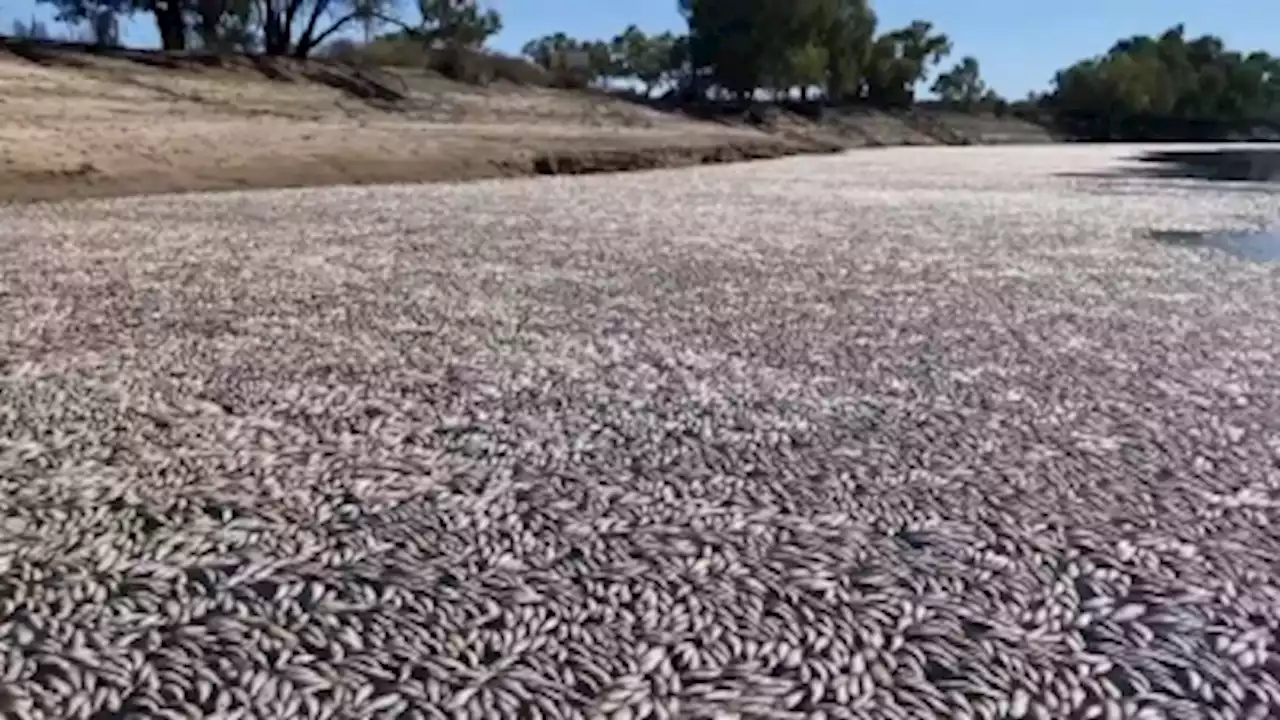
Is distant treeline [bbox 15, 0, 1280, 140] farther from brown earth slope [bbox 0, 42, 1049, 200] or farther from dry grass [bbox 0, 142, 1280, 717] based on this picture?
dry grass [bbox 0, 142, 1280, 717]

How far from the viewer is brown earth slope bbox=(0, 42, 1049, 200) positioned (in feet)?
43.4

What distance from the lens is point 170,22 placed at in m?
28.0

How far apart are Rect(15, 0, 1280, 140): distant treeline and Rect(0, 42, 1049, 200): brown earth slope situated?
4437 mm

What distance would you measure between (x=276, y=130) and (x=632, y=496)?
15.5m

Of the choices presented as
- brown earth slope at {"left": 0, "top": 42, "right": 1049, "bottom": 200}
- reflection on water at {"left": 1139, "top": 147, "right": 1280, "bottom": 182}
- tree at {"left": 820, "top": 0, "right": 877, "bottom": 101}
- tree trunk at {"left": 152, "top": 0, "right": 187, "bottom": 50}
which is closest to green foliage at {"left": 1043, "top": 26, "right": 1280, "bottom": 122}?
tree at {"left": 820, "top": 0, "right": 877, "bottom": 101}

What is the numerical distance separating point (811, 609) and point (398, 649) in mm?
861

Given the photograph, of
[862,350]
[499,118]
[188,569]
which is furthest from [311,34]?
[188,569]

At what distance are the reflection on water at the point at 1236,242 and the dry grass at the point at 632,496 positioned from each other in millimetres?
2351

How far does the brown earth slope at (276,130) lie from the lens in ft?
43.4

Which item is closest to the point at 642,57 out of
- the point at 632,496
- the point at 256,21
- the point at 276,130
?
the point at 256,21

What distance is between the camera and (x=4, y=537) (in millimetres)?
2746

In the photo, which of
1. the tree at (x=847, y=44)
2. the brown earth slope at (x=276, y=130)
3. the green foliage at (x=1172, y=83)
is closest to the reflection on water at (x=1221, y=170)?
the brown earth slope at (x=276, y=130)

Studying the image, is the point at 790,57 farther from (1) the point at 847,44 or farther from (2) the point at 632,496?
(2) the point at 632,496

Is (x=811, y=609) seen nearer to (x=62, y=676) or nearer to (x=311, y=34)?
(x=62, y=676)
